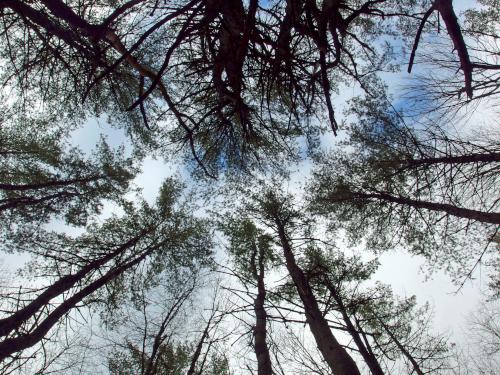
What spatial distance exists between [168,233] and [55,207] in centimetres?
288

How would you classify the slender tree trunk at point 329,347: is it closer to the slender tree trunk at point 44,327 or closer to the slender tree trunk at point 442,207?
the slender tree trunk at point 442,207

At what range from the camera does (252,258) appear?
8.39 metres

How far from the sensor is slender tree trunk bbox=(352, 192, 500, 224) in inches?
214

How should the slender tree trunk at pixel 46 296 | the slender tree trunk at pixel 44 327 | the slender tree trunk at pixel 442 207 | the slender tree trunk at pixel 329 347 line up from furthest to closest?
the slender tree trunk at pixel 442 207 < the slender tree trunk at pixel 46 296 < the slender tree trunk at pixel 44 327 < the slender tree trunk at pixel 329 347

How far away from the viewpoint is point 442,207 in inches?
256

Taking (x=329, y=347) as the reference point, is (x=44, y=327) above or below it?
above

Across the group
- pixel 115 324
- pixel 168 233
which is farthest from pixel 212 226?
pixel 115 324

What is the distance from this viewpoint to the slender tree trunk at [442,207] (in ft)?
17.9

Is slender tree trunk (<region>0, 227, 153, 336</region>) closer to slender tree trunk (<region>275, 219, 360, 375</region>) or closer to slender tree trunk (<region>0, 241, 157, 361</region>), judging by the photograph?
slender tree trunk (<region>0, 241, 157, 361</region>)

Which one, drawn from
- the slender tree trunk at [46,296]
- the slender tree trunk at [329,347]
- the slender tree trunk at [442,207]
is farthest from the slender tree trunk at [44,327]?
the slender tree trunk at [442,207]

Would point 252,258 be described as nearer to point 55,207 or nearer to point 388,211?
point 388,211

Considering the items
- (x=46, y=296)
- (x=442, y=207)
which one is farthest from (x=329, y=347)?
(x=46, y=296)

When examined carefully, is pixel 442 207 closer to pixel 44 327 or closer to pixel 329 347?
pixel 329 347

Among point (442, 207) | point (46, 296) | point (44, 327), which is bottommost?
point (44, 327)
